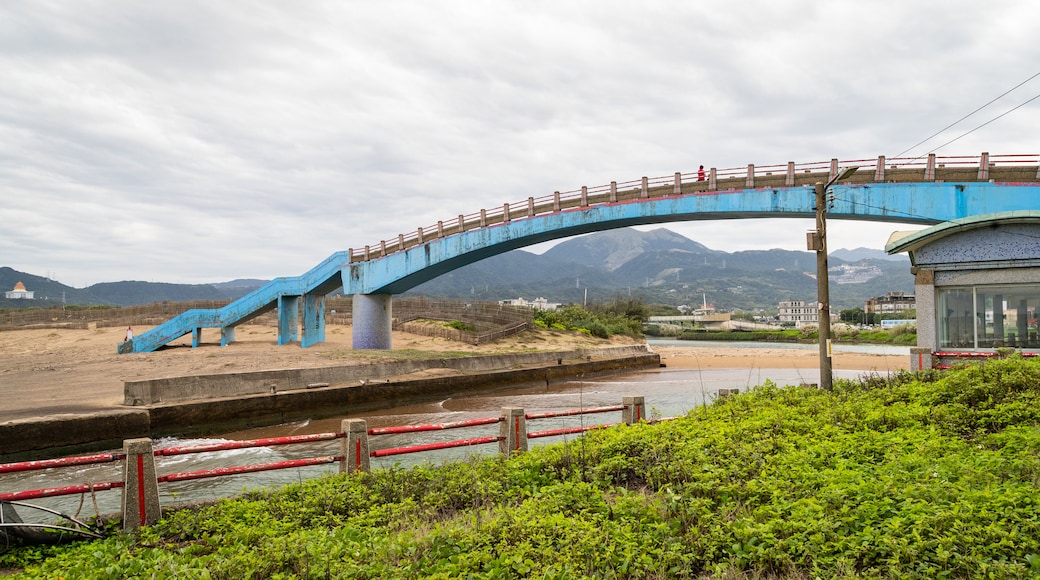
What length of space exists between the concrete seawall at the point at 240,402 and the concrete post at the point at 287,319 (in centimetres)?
1127

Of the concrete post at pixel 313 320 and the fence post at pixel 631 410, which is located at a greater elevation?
the concrete post at pixel 313 320

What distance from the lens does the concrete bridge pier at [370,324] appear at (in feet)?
102

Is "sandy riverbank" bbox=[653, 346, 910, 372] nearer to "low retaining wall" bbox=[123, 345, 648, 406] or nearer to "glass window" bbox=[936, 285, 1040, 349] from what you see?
"low retaining wall" bbox=[123, 345, 648, 406]

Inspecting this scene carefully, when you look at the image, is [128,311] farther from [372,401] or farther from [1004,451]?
[1004,451]

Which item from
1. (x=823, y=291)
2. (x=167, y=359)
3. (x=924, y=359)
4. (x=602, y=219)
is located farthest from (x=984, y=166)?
(x=167, y=359)

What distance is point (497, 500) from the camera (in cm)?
662

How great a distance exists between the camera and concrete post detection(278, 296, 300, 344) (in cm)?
3278

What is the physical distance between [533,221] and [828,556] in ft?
79.2

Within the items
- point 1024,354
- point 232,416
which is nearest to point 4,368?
point 232,416

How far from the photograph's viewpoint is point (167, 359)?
25.9m

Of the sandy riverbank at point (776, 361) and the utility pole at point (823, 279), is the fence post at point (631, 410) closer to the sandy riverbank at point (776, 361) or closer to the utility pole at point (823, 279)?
the utility pole at point (823, 279)

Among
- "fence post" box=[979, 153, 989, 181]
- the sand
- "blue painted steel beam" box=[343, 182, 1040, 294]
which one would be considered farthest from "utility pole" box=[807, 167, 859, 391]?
the sand

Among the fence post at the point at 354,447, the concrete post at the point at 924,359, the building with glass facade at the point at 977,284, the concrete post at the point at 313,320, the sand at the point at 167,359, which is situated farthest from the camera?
the concrete post at the point at 313,320

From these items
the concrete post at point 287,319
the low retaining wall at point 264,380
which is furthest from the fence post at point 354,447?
the concrete post at point 287,319
